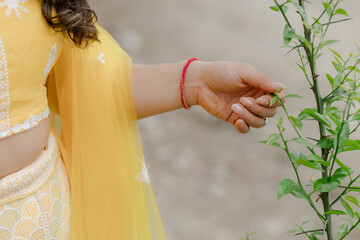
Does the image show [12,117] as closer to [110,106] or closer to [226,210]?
[110,106]

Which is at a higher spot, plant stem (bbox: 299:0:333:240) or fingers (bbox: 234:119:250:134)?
plant stem (bbox: 299:0:333:240)

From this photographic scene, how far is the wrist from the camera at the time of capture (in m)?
0.86

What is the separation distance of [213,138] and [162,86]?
0.99 meters

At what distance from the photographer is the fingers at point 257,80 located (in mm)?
722

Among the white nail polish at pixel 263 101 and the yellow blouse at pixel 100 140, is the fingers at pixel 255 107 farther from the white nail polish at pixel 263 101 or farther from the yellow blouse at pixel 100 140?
the yellow blouse at pixel 100 140

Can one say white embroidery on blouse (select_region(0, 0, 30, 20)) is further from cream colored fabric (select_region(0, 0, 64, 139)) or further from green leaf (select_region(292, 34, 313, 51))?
green leaf (select_region(292, 34, 313, 51))

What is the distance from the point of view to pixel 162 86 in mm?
888

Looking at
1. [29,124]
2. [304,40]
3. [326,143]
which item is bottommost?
[29,124]

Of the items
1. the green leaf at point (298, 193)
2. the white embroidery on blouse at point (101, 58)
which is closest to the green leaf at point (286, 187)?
the green leaf at point (298, 193)

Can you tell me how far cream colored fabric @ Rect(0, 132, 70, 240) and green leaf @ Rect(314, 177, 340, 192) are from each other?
18.5 inches

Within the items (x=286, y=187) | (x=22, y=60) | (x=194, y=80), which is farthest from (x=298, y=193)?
(x=22, y=60)

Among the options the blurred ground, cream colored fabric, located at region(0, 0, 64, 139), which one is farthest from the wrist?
the blurred ground

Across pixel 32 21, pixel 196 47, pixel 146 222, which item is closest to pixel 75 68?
pixel 32 21

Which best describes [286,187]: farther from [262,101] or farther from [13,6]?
[13,6]
